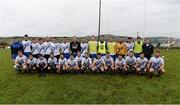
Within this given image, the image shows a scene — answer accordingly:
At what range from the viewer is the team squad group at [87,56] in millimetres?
19172

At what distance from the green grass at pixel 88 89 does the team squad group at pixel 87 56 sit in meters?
0.47

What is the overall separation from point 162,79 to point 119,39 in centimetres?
339

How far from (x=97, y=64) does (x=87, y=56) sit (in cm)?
71

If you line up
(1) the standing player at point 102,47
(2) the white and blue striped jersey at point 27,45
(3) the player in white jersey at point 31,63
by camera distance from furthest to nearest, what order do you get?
(2) the white and blue striped jersey at point 27,45 → (1) the standing player at point 102,47 → (3) the player in white jersey at point 31,63

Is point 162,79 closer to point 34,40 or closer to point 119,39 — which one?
point 119,39

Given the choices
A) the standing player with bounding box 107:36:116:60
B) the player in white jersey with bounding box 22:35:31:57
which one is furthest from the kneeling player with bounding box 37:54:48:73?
the standing player with bounding box 107:36:116:60

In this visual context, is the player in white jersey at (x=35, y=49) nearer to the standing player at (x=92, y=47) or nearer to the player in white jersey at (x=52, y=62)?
the player in white jersey at (x=52, y=62)

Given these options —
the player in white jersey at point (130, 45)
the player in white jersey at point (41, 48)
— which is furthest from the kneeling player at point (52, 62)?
the player in white jersey at point (130, 45)

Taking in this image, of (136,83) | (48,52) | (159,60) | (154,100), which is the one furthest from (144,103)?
(48,52)

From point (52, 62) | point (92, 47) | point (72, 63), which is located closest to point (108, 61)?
point (92, 47)

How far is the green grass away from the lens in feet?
53.9

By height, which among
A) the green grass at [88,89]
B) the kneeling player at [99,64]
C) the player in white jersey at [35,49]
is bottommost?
the green grass at [88,89]

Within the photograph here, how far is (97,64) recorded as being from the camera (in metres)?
19.3

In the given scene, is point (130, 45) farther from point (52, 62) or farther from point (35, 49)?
point (35, 49)
